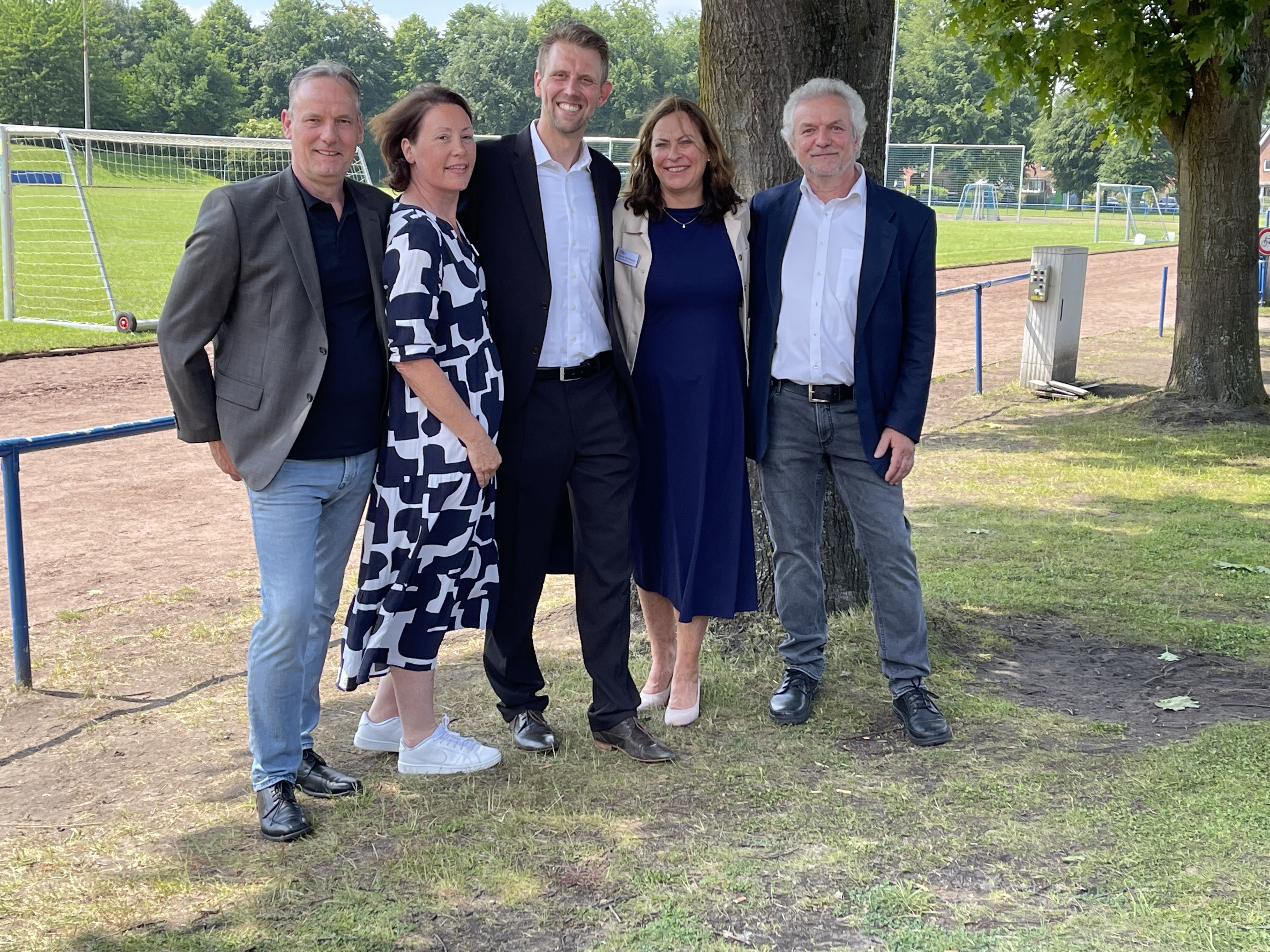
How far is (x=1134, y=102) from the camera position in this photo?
10.1 meters

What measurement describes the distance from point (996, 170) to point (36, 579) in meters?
50.5

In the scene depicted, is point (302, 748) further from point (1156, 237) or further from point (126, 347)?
point (1156, 237)

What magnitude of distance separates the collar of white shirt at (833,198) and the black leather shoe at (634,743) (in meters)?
1.75

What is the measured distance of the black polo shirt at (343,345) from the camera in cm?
344

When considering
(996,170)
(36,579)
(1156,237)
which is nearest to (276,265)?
(36,579)

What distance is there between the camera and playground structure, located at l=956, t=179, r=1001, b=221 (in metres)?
49.6

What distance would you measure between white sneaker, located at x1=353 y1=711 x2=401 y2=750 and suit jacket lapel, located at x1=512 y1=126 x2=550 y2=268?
1534mm

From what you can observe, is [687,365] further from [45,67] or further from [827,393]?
[45,67]

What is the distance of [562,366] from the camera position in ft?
12.4

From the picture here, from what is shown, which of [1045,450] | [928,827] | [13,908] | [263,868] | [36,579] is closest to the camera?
[13,908]

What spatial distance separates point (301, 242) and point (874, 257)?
1756 millimetres

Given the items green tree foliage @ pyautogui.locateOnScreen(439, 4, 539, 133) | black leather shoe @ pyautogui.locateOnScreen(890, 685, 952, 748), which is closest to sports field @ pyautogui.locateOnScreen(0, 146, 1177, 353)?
black leather shoe @ pyautogui.locateOnScreen(890, 685, 952, 748)

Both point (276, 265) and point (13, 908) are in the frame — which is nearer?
point (13, 908)

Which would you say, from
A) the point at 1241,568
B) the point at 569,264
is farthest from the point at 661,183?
the point at 1241,568
